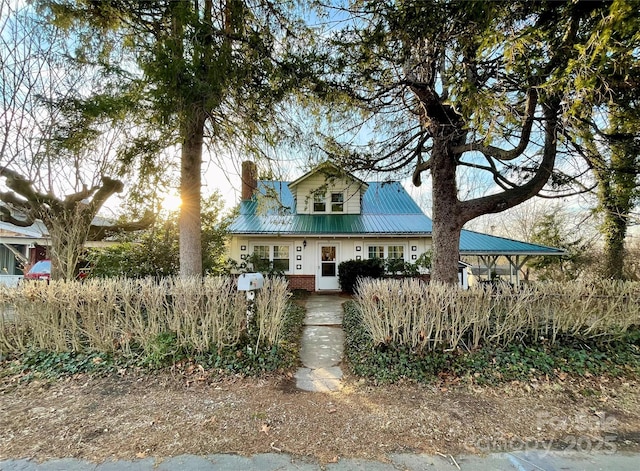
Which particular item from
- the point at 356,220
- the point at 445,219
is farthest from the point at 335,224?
the point at 445,219

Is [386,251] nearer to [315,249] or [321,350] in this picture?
[315,249]

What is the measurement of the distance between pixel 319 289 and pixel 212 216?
5.83m

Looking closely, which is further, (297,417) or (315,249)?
(315,249)

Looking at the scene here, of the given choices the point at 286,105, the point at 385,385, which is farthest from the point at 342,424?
the point at 286,105

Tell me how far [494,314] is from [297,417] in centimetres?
355

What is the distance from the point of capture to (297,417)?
3463 millimetres

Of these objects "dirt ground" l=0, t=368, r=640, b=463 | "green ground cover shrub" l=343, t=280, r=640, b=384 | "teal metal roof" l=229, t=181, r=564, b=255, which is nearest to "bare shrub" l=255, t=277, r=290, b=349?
"dirt ground" l=0, t=368, r=640, b=463

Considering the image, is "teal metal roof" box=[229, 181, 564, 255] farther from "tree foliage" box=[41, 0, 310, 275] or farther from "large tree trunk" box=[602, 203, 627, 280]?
"tree foliage" box=[41, 0, 310, 275]

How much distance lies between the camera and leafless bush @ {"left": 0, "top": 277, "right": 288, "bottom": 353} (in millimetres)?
4719

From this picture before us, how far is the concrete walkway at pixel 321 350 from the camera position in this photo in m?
4.51

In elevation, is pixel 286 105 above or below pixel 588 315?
above

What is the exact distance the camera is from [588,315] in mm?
4957

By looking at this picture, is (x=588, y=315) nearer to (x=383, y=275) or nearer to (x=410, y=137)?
(x=410, y=137)

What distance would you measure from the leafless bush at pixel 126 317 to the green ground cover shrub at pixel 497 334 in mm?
1840
